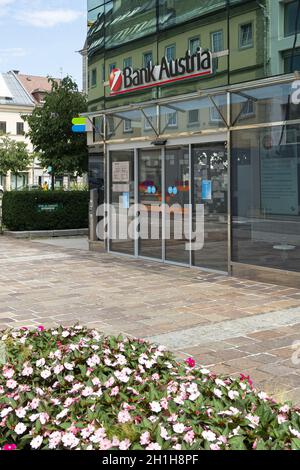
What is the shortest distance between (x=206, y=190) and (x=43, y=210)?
9.13m

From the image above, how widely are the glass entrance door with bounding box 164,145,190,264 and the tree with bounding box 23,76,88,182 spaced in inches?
387

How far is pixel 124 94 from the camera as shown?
13.0 metres

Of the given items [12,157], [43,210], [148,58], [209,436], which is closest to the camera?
[209,436]

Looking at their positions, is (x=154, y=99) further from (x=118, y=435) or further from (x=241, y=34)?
(x=118, y=435)

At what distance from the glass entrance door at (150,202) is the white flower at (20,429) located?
943 cm

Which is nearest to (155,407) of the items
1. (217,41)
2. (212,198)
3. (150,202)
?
(212,198)

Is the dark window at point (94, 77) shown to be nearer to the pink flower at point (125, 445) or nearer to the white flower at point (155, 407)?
the white flower at point (155, 407)

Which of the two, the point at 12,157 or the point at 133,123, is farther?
the point at 12,157

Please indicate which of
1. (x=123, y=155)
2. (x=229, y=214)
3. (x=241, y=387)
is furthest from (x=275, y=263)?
(x=241, y=387)

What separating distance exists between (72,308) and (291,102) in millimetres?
4531

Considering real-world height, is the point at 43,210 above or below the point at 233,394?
above

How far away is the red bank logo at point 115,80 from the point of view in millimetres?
13129

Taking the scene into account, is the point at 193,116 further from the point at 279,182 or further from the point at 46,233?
the point at 46,233

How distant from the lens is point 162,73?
11805mm
